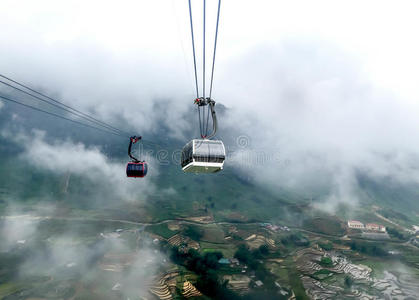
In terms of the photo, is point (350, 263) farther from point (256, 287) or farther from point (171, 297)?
point (171, 297)

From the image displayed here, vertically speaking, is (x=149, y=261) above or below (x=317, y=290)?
above

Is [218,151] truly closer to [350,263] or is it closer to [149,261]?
[149,261]

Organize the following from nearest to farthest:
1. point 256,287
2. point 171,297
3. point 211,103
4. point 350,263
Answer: point 211,103, point 171,297, point 256,287, point 350,263

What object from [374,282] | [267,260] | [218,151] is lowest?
[374,282]

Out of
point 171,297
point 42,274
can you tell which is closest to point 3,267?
point 42,274

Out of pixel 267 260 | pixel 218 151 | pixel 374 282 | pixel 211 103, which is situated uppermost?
pixel 211 103

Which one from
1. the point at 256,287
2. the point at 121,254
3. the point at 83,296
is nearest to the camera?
the point at 83,296

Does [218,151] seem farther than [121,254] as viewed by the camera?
No

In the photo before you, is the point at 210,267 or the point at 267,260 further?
the point at 267,260

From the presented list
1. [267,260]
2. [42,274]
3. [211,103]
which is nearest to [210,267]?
[267,260]
